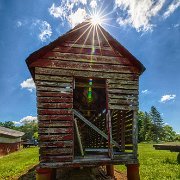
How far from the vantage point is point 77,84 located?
1063cm

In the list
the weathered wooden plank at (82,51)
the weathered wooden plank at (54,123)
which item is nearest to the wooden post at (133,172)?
the weathered wooden plank at (54,123)

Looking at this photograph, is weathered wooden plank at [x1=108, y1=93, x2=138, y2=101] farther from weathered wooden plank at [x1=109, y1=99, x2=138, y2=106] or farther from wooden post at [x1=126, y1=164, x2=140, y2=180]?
wooden post at [x1=126, y1=164, x2=140, y2=180]

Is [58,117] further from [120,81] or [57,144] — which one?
[120,81]

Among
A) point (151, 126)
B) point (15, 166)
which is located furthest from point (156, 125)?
point (15, 166)

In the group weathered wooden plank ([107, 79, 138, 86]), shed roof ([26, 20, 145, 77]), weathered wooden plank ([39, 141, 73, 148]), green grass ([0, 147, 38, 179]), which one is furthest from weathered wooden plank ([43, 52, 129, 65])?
green grass ([0, 147, 38, 179])

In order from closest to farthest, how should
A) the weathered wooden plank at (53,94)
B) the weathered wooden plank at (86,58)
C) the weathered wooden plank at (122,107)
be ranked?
the weathered wooden plank at (53,94)
the weathered wooden plank at (122,107)
the weathered wooden plank at (86,58)

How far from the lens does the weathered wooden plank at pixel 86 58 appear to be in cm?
962

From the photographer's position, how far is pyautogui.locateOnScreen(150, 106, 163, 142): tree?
110500 mm

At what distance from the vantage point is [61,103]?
359 inches

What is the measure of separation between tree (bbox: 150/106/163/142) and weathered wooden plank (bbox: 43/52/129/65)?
104 metres

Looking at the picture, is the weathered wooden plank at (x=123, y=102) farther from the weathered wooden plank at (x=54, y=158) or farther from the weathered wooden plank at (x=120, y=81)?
the weathered wooden plank at (x=54, y=158)

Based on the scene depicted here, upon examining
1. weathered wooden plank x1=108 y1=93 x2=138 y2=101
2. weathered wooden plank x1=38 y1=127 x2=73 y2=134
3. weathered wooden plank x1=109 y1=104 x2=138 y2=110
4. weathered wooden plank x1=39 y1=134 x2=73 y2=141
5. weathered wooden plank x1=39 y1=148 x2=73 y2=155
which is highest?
weathered wooden plank x1=108 y1=93 x2=138 y2=101

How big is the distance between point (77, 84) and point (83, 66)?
4.00 feet

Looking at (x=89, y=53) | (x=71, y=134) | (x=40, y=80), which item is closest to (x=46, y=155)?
(x=71, y=134)
